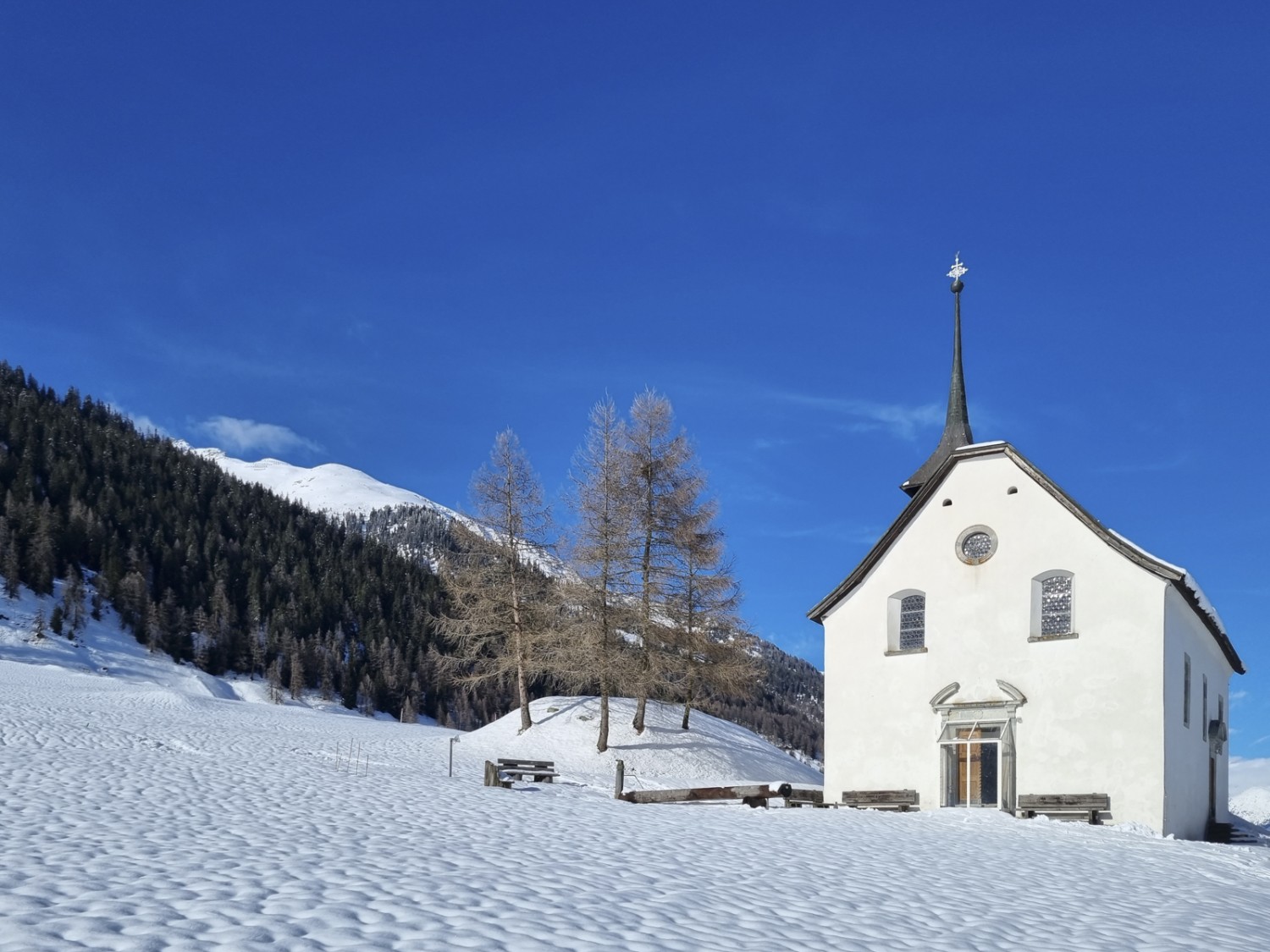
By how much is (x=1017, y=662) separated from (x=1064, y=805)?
3162mm

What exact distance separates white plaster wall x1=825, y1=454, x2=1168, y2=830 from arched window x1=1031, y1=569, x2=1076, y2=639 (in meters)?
0.19

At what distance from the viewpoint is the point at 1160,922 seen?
36.6 feet

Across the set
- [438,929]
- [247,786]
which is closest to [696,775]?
[247,786]

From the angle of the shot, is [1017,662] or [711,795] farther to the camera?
[1017,662]

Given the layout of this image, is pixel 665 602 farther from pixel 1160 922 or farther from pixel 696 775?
pixel 1160 922

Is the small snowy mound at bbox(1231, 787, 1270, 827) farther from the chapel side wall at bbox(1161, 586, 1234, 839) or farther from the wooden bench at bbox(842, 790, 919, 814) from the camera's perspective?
the wooden bench at bbox(842, 790, 919, 814)

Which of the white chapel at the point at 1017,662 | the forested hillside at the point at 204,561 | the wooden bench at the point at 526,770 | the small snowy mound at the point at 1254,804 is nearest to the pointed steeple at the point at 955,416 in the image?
the white chapel at the point at 1017,662

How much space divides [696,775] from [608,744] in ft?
10.5

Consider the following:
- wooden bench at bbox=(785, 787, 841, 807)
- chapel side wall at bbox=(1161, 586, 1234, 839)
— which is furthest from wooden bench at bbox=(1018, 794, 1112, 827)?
wooden bench at bbox=(785, 787, 841, 807)

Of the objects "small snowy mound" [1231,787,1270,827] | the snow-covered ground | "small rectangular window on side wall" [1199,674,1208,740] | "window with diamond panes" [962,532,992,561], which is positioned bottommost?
"small snowy mound" [1231,787,1270,827]

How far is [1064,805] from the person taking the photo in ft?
74.9

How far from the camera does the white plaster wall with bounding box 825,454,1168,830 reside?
2280cm

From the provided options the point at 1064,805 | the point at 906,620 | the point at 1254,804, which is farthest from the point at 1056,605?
the point at 1254,804

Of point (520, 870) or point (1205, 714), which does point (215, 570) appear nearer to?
point (1205, 714)
